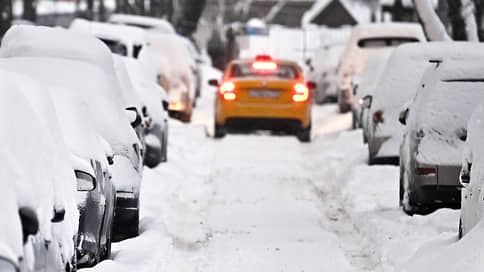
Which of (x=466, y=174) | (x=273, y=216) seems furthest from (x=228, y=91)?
(x=466, y=174)

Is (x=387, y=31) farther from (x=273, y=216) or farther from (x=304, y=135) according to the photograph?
(x=273, y=216)

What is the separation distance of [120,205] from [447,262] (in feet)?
10.7

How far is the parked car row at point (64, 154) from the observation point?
20.7ft

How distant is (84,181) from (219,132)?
609 inches

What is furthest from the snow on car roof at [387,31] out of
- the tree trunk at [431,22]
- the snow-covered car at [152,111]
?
the snow-covered car at [152,111]

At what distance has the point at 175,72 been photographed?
87.9 ft

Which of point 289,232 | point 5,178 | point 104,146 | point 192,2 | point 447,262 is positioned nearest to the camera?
point 5,178

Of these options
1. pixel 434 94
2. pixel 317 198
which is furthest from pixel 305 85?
pixel 434 94

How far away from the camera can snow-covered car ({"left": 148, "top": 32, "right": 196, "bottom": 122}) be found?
86.6 ft

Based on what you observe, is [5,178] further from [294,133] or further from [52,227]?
[294,133]

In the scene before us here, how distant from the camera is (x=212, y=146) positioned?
74.0ft

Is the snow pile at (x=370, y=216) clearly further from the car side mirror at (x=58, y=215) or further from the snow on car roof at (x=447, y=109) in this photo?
the car side mirror at (x=58, y=215)

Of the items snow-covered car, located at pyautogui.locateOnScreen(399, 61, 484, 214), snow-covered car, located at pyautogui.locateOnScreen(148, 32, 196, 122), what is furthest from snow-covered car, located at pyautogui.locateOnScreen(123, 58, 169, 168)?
snow-covered car, located at pyautogui.locateOnScreen(148, 32, 196, 122)

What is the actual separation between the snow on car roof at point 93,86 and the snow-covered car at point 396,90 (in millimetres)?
5290
